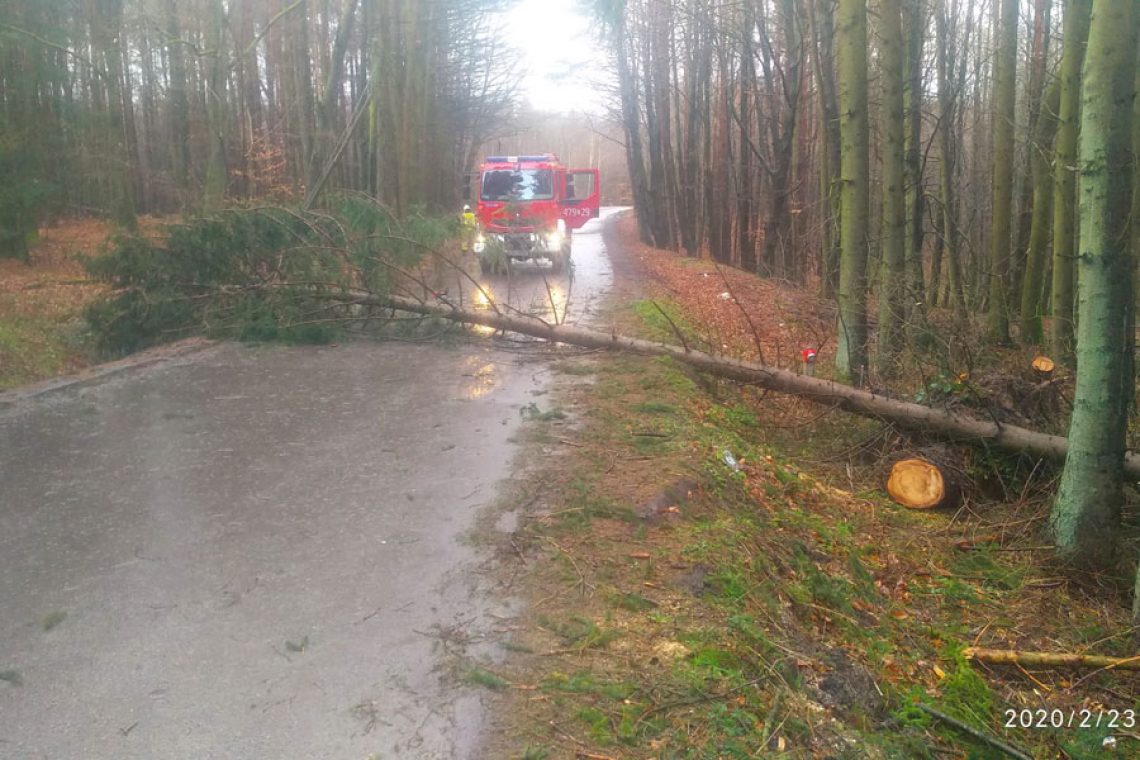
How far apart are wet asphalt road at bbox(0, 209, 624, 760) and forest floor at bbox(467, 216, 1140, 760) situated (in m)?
0.43

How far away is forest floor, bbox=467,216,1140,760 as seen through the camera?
4.28 meters

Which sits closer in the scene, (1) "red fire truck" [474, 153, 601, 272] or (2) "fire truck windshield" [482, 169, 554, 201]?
(1) "red fire truck" [474, 153, 601, 272]

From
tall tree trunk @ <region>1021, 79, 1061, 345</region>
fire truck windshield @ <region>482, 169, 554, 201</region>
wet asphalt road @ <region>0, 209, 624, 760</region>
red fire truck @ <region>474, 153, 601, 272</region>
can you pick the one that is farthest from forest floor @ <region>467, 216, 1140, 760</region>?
fire truck windshield @ <region>482, 169, 554, 201</region>

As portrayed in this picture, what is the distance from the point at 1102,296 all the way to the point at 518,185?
17511mm

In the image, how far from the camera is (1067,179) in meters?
12.2

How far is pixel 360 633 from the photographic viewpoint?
481cm

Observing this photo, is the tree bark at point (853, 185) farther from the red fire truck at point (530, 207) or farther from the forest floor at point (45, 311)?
the red fire truck at point (530, 207)

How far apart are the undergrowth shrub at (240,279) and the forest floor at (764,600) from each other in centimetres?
404

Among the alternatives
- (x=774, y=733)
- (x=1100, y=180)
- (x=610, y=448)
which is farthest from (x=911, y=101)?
(x=774, y=733)

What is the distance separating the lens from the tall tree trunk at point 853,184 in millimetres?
11117
